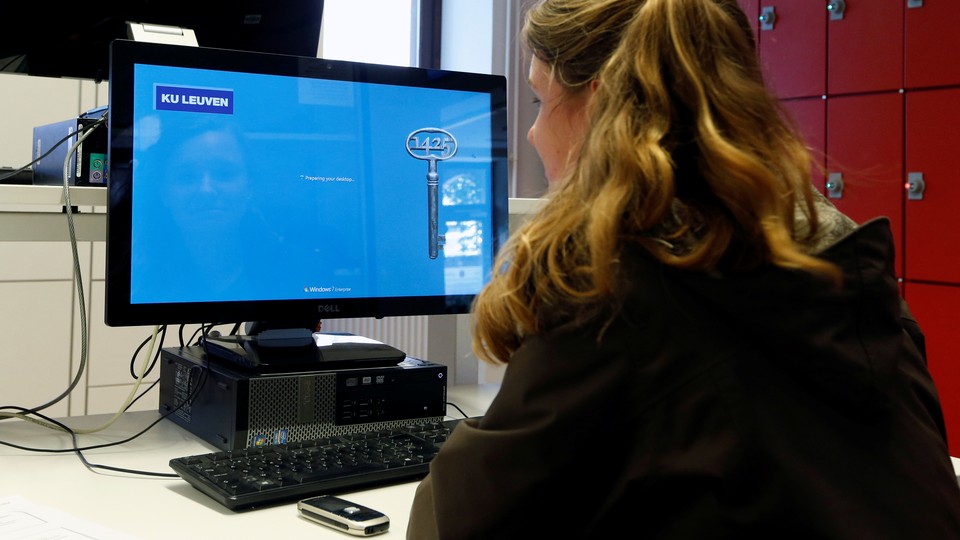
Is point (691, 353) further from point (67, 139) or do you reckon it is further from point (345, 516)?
point (67, 139)

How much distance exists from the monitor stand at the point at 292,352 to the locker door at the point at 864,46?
2.28m

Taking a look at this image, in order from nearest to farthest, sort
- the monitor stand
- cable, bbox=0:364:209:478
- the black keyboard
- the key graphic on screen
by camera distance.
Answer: the black keyboard → cable, bbox=0:364:209:478 → the monitor stand → the key graphic on screen

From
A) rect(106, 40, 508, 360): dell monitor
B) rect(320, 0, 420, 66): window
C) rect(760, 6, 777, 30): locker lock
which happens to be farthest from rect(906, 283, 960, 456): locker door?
rect(320, 0, 420, 66): window

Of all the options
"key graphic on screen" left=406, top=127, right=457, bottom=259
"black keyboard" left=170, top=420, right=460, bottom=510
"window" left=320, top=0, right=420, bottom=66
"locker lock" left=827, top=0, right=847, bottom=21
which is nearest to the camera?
"black keyboard" left=170, top=420, right=460, bottom=510

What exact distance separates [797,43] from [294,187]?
97.5 inches

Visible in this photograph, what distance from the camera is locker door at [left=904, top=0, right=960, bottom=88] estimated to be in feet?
9.18

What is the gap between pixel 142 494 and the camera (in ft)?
3.24

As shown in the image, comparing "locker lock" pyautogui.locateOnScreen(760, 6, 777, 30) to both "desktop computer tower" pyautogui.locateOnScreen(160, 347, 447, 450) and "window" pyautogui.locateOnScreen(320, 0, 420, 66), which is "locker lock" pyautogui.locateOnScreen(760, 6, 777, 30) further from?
"desktop computer tower" pyautogui.locateOnScreen(160, 347, 447, 450)

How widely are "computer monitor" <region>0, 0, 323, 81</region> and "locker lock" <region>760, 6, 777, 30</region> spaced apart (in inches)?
85.7

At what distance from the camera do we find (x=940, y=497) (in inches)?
26.5

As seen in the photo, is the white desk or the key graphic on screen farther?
the key graphic on screen

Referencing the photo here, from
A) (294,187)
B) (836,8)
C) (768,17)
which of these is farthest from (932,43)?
(294,187)

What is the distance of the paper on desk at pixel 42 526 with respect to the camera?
0.83 metres

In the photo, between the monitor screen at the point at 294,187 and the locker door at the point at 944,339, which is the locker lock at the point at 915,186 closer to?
the locker door at the point at 944,339
